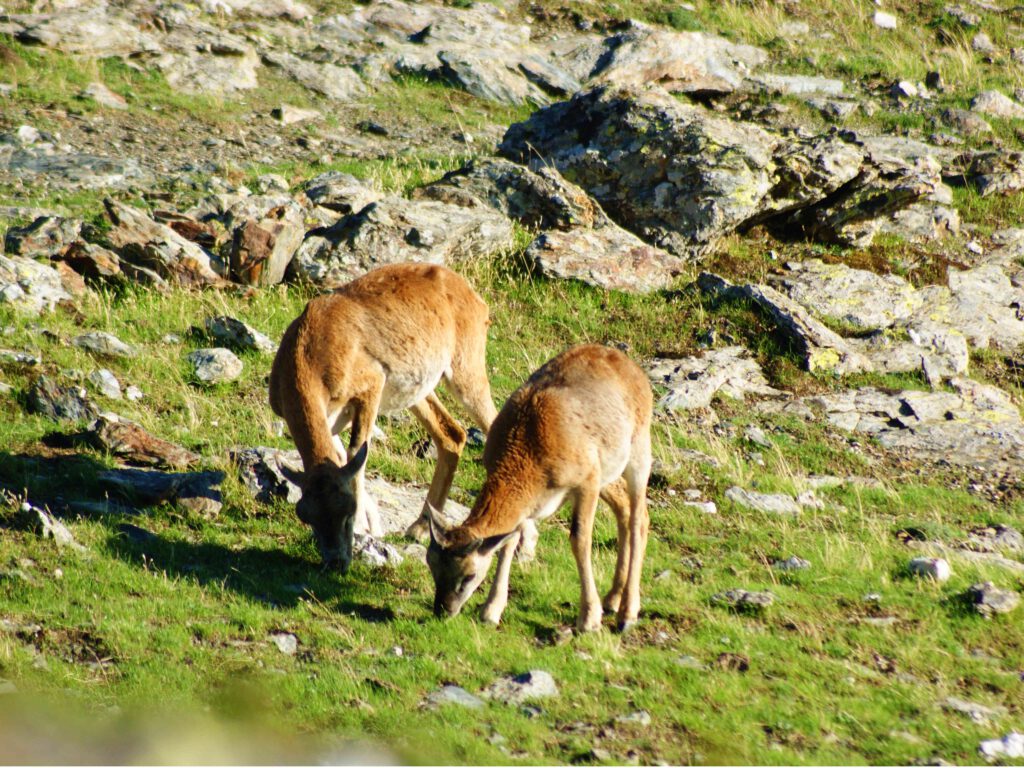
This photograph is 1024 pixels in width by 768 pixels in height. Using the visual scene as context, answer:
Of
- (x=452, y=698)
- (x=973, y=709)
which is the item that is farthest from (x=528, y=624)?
(x=973, y=709)

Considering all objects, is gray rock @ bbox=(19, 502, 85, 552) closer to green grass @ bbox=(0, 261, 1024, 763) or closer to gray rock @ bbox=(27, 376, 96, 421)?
green grass @ bbox=(0, 261, 1024, 763)

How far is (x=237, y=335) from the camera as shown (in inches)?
597

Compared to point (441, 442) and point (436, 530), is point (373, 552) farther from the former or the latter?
point (441, 442)

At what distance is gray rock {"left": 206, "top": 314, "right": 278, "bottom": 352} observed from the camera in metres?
15.1

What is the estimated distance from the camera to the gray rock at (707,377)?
15.3 m

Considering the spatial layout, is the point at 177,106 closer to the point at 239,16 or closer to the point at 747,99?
the point at 239,16

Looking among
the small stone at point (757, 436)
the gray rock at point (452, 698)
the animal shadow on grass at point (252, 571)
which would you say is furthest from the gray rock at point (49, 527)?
the small stone at point (757, 436)

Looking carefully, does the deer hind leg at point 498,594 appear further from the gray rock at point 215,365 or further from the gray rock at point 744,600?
the gray rock at point 215,365

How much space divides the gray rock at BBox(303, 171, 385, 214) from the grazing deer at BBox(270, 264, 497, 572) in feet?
25.0

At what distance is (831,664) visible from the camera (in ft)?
29.0

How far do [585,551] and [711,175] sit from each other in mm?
11671

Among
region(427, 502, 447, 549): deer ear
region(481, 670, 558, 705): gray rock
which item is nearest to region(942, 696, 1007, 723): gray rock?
region(481, 670, 558, 705): gray rock

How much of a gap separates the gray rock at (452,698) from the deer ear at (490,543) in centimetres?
107

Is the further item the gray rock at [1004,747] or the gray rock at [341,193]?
the gray rock at [341,193]
